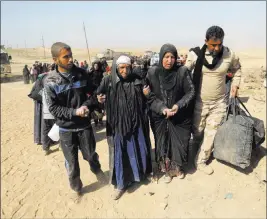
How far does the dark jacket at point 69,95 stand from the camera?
117 inches

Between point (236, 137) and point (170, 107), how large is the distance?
99 cm

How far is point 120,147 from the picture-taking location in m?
3.44

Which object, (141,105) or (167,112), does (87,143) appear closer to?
(141,105)

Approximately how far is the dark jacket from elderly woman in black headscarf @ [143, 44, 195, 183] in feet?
2.25

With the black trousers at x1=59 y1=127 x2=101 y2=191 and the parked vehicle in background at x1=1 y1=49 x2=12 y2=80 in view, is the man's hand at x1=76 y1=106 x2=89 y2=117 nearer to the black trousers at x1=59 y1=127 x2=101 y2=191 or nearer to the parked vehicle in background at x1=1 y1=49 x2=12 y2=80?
the black trousers at x1=59 y1=127 x2=101 y2=191

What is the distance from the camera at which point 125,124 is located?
10.8ft

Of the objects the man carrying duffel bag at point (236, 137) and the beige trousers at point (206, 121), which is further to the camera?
the beige trousers at point (206, 121)

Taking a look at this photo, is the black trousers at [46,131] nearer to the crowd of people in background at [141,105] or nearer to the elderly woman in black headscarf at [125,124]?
the crowd of people in background at [141,105]

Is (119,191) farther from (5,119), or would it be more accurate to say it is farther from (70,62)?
(5,119)

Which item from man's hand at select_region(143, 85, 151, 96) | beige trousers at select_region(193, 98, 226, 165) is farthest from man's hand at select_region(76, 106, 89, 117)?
beige trousers at select_region(193, 98, 226, 165)

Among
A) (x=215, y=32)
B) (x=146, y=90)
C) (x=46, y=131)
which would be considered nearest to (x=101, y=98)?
(x=146, y=90)

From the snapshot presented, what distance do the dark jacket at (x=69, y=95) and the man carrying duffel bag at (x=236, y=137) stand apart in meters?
1.78

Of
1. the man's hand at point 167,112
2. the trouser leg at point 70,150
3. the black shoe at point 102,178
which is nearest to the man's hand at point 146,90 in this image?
the man's hand at point 167,112

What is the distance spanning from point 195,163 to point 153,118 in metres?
1.02
